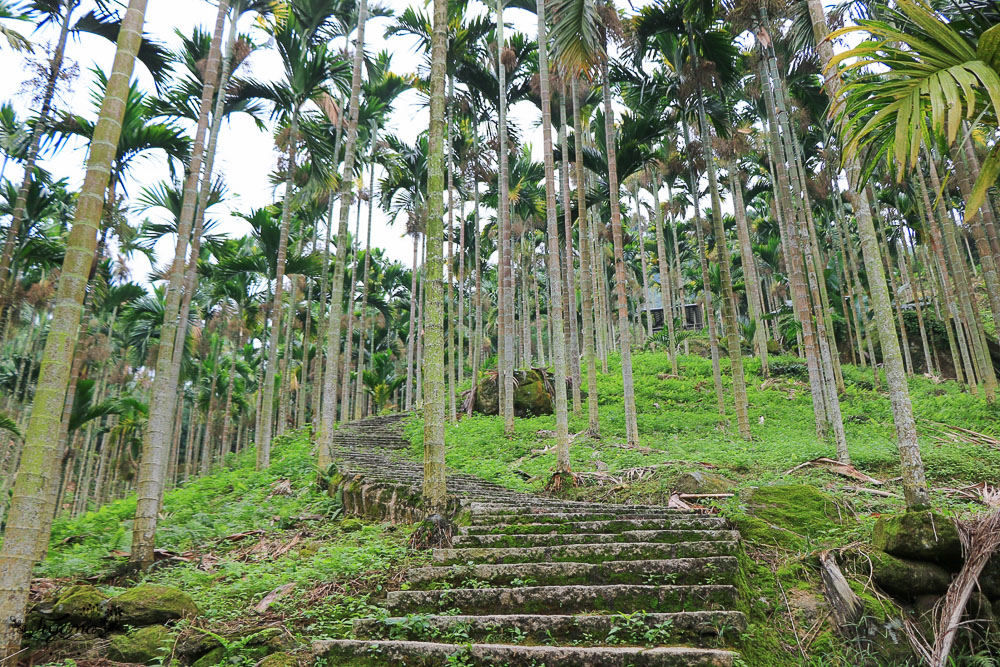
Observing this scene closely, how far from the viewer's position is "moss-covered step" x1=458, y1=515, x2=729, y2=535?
4895 millimetres

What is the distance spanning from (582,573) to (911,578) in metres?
2.28

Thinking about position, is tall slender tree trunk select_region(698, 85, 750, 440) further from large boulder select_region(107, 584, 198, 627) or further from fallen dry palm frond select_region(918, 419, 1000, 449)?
large boulder select_region(107, 584, 198, 627)

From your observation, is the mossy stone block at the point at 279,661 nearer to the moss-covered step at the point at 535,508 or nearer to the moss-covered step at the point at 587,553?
the moss-covered step at the point at 587,553

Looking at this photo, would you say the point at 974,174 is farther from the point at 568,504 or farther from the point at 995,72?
the point at 568,504

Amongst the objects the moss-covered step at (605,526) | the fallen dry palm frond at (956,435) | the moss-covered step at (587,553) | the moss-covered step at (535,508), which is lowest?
the moss-covered step at (587,553)

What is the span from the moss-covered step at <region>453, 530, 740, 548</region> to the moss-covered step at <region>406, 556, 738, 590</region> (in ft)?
1.63

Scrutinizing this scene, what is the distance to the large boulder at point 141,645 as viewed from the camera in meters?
3.71

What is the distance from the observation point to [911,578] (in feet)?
12.2

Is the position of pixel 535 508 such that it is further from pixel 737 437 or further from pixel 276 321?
pixel 276 321

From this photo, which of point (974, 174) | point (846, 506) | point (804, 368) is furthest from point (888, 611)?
point (804, 368)

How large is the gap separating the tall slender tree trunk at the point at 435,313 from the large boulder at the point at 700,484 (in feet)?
10.6

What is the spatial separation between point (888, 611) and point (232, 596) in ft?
17.1

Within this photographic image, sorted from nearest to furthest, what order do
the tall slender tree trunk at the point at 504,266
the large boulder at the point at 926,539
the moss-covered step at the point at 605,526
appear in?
the large boulder at the point at 926,539
the moss-covered step at the point at 605,526
the tall slender tree trunk at the point at 504,266

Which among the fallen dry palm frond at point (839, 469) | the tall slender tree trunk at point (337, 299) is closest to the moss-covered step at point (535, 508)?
the fallen dry palm frond at point (839, 469)
